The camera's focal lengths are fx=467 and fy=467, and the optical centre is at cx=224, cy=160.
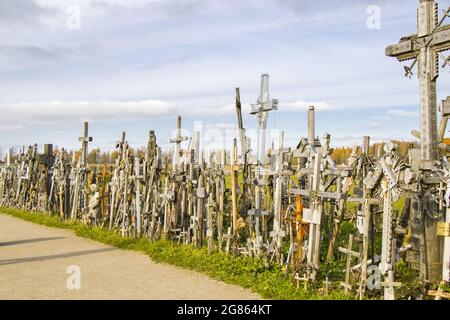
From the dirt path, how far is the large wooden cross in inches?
177

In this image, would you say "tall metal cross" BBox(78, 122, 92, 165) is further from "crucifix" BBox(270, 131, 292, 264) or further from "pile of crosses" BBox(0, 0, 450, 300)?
"crucifix" BBox(270, 131, 292, 264)

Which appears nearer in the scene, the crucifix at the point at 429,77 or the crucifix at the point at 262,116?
the crucifix at the point at 429,77

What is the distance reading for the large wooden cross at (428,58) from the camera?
9055 mm

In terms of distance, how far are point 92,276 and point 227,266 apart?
2891 millimetres

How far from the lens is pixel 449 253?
750cm

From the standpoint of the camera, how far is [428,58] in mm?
9273

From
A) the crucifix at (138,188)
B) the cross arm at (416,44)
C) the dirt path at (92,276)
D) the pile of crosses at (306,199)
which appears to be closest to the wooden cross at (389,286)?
the pile of crosses at (306,199)

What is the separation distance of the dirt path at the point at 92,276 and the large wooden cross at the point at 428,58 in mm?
4507

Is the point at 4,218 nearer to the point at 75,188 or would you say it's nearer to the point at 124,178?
the point at 75,188

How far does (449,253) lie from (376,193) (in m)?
1.60

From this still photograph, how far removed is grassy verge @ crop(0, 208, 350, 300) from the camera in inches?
332

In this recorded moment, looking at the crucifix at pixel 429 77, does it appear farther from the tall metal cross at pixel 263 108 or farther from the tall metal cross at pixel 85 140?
the tall metal cross at pixel 85 140

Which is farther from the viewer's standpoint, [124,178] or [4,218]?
[4,218]
